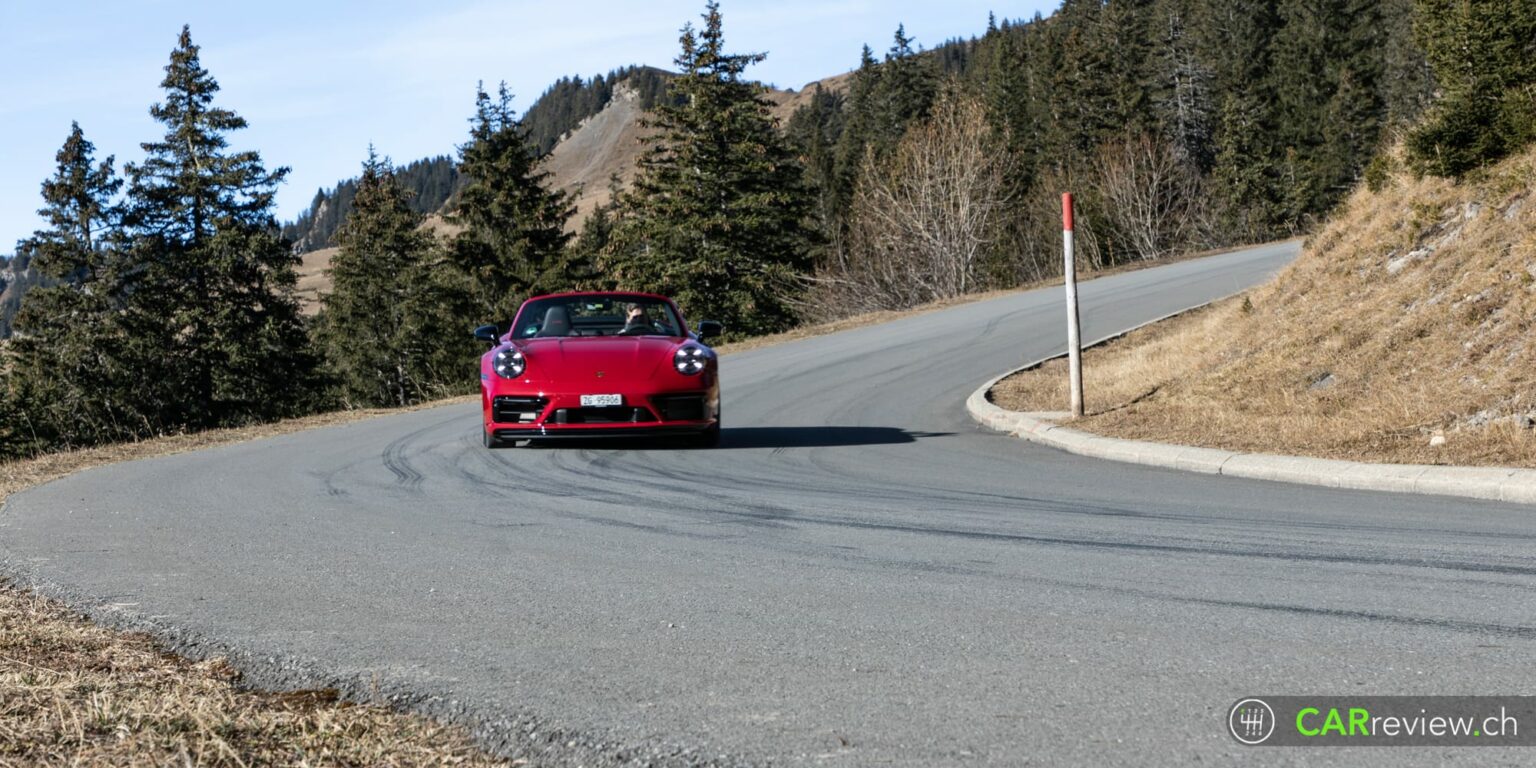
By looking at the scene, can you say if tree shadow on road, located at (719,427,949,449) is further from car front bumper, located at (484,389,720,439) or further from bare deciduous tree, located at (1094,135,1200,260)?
bare deciduous tree, located at (1094,135,1200,260)

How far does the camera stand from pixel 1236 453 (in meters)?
9.02

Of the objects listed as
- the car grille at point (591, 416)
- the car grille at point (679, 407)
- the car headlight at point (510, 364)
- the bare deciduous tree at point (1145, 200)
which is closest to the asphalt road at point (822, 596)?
the car grille at point (591, 416)

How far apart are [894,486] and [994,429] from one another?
4226 mm

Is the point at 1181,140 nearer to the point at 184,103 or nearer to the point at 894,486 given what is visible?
the point at 184,103

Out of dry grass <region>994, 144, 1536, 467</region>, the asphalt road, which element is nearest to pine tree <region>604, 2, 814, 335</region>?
dry grass <region>994, 144, 1536, 467</region>

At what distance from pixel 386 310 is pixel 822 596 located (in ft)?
182

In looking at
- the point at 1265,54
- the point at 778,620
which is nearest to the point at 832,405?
the point at 778,620

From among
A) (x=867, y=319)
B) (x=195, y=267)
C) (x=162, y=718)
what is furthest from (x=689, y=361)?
(x=195, y=267)

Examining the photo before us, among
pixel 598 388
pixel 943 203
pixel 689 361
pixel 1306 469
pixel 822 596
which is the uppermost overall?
pixel 943 203

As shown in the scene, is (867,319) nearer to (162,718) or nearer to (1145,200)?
(162,718)

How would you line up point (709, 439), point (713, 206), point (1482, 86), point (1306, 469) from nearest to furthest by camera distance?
point (1306, 469)
point (709, 439)
point (1482, 86)
point (713, 206)

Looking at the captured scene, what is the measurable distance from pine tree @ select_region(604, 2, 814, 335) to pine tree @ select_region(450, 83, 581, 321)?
141 inches

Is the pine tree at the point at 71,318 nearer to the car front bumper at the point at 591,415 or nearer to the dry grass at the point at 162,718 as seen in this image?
the car front bumper at the point at 591,415

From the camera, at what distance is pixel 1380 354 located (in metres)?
10.6
